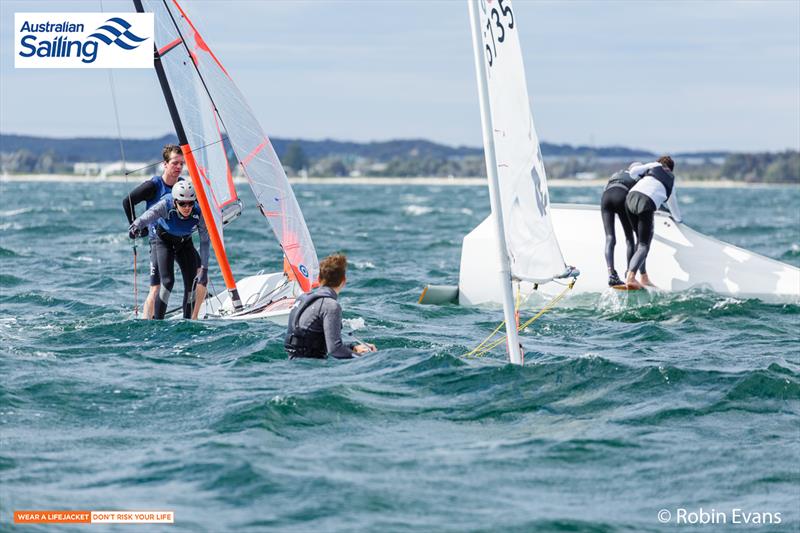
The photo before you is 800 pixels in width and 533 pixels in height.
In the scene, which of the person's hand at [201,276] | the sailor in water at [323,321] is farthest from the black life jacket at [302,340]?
the person's hand at [201,276]

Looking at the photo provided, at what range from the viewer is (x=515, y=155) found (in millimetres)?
7891

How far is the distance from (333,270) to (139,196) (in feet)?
10.5

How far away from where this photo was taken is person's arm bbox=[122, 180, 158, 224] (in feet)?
35.0

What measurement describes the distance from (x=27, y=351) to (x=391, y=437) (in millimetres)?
3892

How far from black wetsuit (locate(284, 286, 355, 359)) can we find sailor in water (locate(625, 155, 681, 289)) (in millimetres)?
4880

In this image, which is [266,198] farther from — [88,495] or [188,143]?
[88,495]

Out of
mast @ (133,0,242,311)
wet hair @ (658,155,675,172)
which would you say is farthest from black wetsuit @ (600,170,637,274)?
mast @ (133,0,242,311)

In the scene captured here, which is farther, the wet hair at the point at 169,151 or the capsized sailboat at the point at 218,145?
the capsized sailboat at the point at 218,145

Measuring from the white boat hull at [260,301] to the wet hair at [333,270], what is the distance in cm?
234

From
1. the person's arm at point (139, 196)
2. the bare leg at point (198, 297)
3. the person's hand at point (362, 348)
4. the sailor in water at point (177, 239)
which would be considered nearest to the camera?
the person's hand at point (362, 348)

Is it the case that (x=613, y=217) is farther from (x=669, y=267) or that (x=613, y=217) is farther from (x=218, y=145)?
(x=218, y=145)

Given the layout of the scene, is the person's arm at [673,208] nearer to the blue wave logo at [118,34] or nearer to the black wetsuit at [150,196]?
the black wetsuit at [150,196]

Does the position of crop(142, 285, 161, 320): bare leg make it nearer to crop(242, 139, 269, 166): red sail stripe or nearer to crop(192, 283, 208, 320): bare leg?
crop(192, 283, 208, 320): bare leg

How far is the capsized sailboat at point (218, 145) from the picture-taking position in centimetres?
1085
